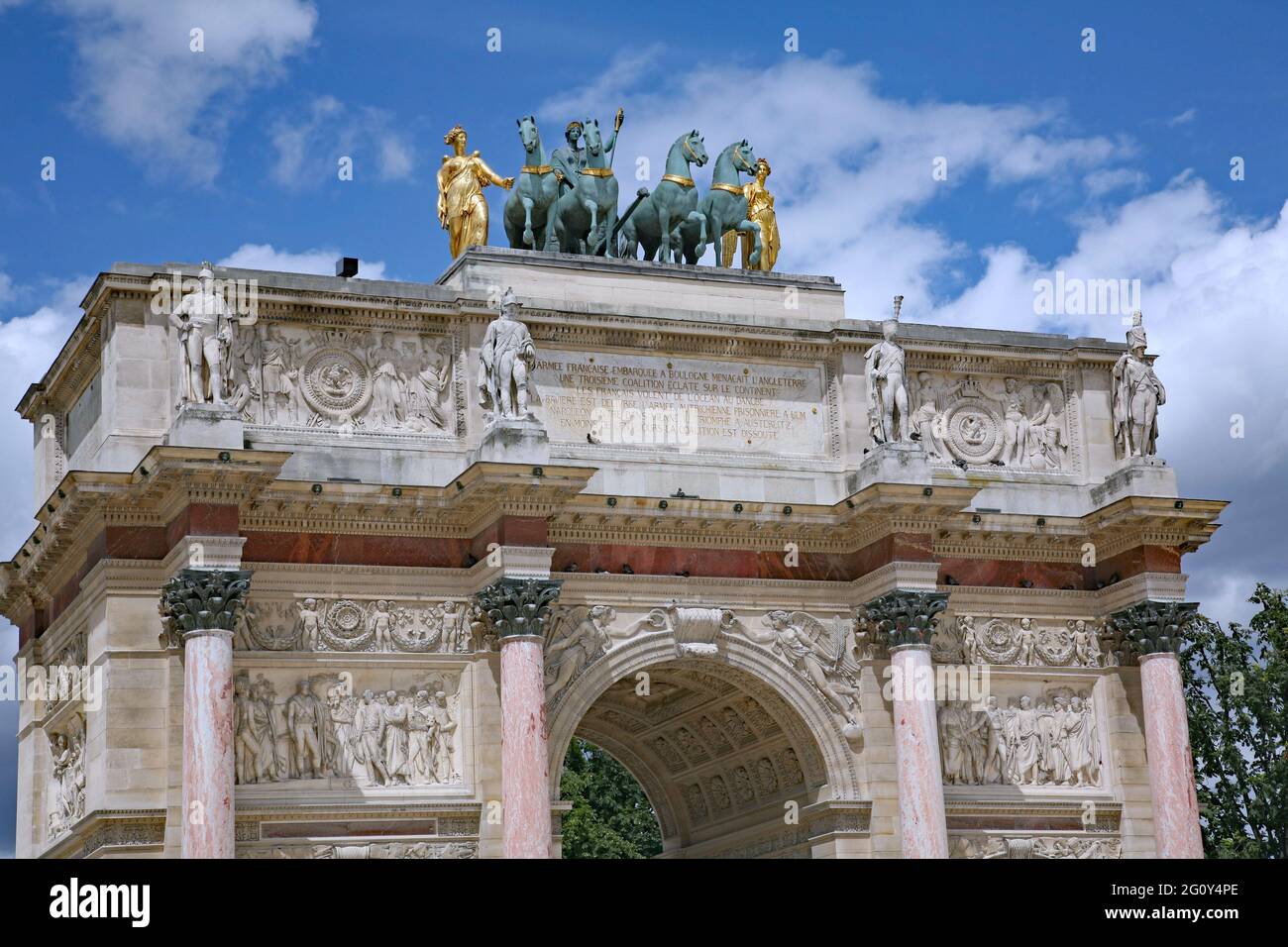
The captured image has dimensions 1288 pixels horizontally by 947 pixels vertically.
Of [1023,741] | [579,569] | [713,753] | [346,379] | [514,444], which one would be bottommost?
[1023,741]

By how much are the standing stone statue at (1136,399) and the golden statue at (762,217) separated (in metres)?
6.12

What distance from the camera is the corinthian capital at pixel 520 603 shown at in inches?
1272

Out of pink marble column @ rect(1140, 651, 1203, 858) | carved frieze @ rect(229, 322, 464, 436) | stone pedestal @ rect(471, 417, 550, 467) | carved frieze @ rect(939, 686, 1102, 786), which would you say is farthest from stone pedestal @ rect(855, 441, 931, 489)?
carved frieze @ rect(229, 322, 464, 436)

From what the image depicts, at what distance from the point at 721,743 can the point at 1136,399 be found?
8974mm

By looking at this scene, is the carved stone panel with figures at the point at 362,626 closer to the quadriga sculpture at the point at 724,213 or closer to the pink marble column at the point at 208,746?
the pink marble column at the point at 208,746

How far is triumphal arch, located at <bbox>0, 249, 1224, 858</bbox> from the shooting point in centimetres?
3186

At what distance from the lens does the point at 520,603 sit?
106ft

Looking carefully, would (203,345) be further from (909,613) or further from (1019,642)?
(1019,642)

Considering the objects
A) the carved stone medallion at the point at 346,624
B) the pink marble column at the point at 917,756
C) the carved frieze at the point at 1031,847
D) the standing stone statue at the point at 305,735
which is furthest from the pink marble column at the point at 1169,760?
the standing stone statue at the point at 305,735

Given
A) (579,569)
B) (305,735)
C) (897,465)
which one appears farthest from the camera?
(897,465)

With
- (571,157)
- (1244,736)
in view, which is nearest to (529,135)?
(571,157)

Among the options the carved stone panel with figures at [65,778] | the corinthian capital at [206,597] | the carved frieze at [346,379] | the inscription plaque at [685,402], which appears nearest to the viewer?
the corinthian capital at [206,597]

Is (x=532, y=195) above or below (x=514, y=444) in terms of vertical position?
above

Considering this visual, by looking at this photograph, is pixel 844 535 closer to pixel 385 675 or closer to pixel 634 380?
pixel 634 380
